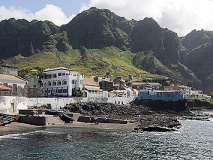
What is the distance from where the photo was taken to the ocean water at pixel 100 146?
4031cm

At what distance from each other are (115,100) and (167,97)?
87.6 feet

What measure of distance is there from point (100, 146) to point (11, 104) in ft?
126

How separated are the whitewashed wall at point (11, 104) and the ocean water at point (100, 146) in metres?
18.6

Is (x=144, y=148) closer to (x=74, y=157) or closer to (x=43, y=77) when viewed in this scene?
(x=74, y=157)

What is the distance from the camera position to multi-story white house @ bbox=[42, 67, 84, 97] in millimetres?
115375

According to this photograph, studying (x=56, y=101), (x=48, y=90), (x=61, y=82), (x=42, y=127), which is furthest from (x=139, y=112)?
(x=42, y=127)

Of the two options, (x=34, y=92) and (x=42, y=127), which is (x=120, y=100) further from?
(x=42, y=127)

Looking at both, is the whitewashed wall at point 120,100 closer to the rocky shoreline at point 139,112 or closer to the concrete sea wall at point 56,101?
the concrete sea wall at point 56,101

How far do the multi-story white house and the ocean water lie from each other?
178 feet

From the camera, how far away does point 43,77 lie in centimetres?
12025

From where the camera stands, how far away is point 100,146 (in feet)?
155

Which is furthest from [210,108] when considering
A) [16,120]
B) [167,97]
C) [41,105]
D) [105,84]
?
[16,120]

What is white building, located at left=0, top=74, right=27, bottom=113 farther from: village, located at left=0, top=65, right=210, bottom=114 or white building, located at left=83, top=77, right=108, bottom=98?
white building, located at left=83, top=77, right=108, bottom=98

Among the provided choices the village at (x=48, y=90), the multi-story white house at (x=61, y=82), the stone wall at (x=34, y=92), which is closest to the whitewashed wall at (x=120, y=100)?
the village at (x=48, y=90)
